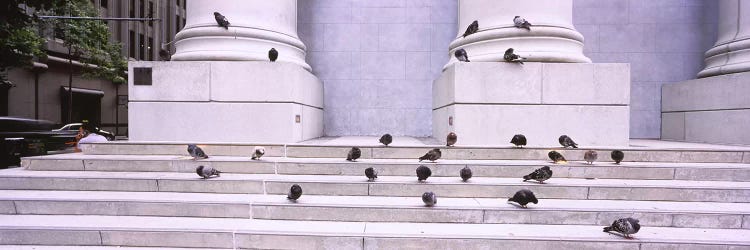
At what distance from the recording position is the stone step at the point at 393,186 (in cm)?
577

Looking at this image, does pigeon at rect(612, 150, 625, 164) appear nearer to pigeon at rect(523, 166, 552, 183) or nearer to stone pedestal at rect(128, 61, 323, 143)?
pigeon at rect(523, 166, 552, 183)

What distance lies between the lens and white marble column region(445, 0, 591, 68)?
839 centimetres

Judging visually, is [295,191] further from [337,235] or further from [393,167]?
[393,167]

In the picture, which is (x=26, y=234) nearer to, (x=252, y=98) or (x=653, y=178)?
(x=252, y=98)

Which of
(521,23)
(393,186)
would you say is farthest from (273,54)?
(521,23)

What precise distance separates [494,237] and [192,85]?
6732 millimetres

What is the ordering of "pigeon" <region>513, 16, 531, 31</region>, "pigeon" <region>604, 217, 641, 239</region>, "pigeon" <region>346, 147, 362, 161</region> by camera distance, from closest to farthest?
1. "pigeon" <region>604, 217, 641, 239</region>
2. "pigeon" <region>346, 147, 362, 161</region>
3. "pigeon" <region>513, 16, 531, 31</region>

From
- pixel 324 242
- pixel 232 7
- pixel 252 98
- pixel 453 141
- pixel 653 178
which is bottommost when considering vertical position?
pixel 324 242

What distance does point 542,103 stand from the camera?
8.16 metres

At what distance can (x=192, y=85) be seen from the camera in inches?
332

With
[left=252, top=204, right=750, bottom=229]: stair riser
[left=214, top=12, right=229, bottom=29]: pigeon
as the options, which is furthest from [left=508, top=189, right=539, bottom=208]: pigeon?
[left=214, top=12, right=229, bottom=29]: pigeon

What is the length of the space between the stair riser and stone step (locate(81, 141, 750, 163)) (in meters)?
1.94

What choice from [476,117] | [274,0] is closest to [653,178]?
[476,117]

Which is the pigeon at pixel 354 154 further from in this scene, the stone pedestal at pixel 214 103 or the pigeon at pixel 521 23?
the pigeon at pixel 521 23
